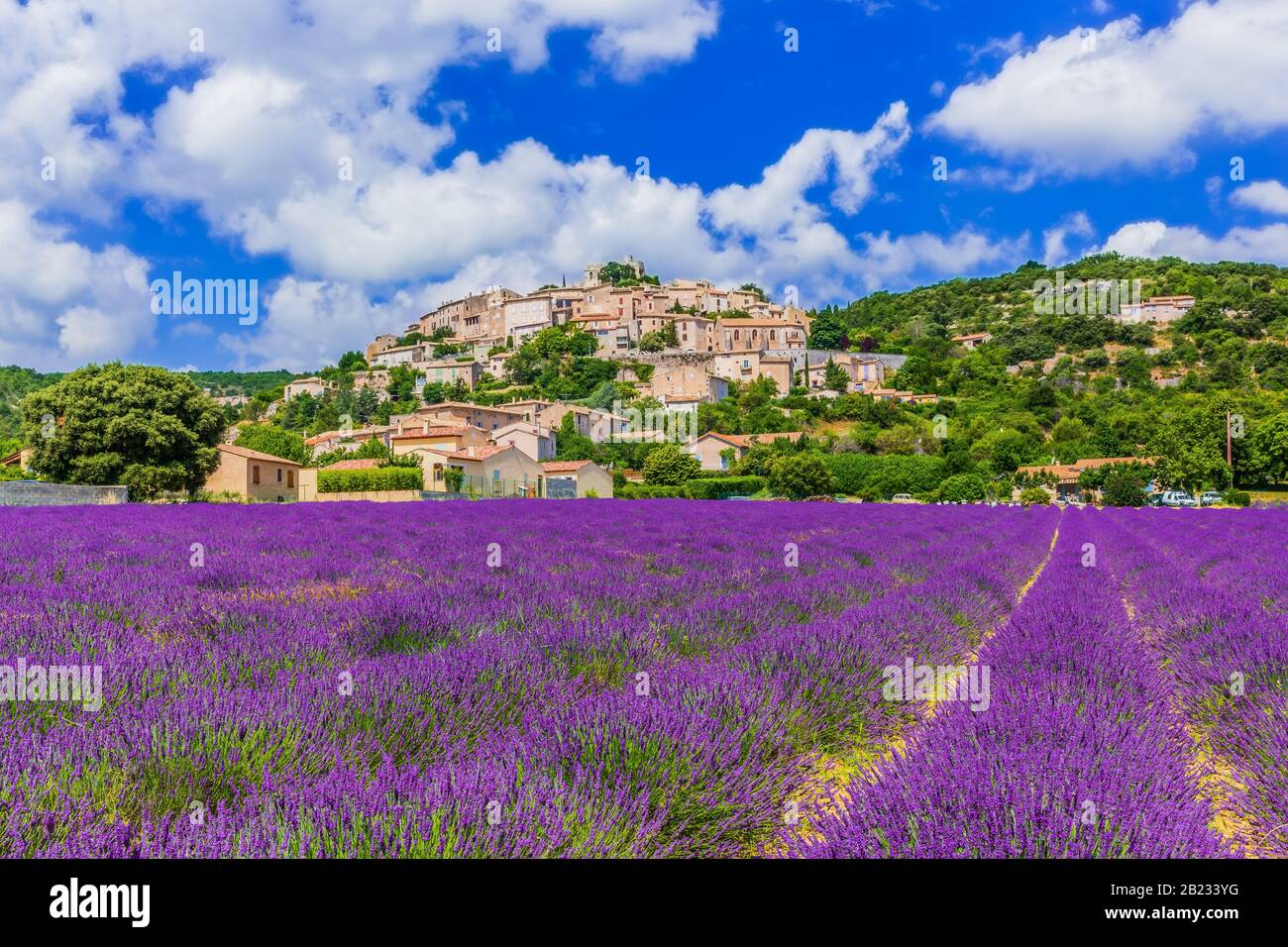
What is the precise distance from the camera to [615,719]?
2.26 metres

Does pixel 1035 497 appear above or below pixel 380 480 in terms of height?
below

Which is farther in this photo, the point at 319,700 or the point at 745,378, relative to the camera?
the point at 745,378

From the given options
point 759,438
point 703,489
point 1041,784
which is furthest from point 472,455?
point 1041,784

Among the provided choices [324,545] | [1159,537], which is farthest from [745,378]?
[324,545]

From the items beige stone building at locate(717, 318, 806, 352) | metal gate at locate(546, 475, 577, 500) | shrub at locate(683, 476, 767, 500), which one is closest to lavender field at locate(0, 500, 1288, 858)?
shrub at locate(683, 476, 767, 500)

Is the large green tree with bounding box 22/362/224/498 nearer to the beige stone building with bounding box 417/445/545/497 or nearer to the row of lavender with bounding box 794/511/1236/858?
the beige stone building with bounding box 417/445/545/497

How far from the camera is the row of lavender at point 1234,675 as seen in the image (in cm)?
247

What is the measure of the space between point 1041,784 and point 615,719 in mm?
1129

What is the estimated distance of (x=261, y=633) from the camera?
3.30 m

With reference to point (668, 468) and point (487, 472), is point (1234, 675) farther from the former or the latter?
point (668, 468)

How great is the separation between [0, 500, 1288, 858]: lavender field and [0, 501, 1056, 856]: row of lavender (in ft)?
0.04

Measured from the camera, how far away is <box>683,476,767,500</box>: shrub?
4366 cm
